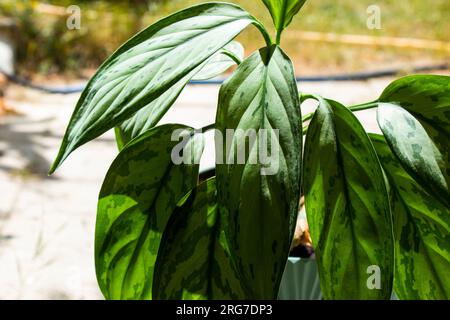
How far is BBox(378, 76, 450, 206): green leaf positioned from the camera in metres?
0.94

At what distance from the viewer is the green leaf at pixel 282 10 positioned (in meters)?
0.99

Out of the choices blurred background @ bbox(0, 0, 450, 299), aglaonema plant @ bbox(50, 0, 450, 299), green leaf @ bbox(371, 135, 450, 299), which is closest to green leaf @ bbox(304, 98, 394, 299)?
aglaonema plant @ bbox(50, 0, 450, 299)

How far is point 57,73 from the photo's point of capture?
347 cm

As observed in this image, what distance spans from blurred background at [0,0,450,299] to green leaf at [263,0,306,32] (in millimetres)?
898

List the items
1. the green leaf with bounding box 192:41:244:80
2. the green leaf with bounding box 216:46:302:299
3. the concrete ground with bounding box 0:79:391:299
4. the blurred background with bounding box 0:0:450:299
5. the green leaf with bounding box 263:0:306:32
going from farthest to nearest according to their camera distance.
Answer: the blurred background with bounding box 0:0:450:299
the concrete ground with bounding box 0:79:391:299
the green leaf with bounding box 192:41:244:80
the green leaf with bounding box 263:0:306:32
the green leaf with bounding box 216:46:302:299

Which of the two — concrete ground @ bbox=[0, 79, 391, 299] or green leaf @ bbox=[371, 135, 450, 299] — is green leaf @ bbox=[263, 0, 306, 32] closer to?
green leaf @ bbox=[371, 135, 450, 299]

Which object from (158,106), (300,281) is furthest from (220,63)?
(300,281)

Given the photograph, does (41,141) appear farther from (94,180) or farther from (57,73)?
(57,73)

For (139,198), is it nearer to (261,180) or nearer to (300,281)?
(261,180)

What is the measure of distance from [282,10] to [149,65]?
0.66 feet

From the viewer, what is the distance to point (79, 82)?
11.0ft

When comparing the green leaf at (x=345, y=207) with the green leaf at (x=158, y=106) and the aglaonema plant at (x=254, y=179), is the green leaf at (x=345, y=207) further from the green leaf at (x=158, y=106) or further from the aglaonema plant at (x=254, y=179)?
the green leaf at (x=158, y=106)

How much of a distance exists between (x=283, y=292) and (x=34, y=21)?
2633mm

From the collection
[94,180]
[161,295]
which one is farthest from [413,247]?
[94,180]
